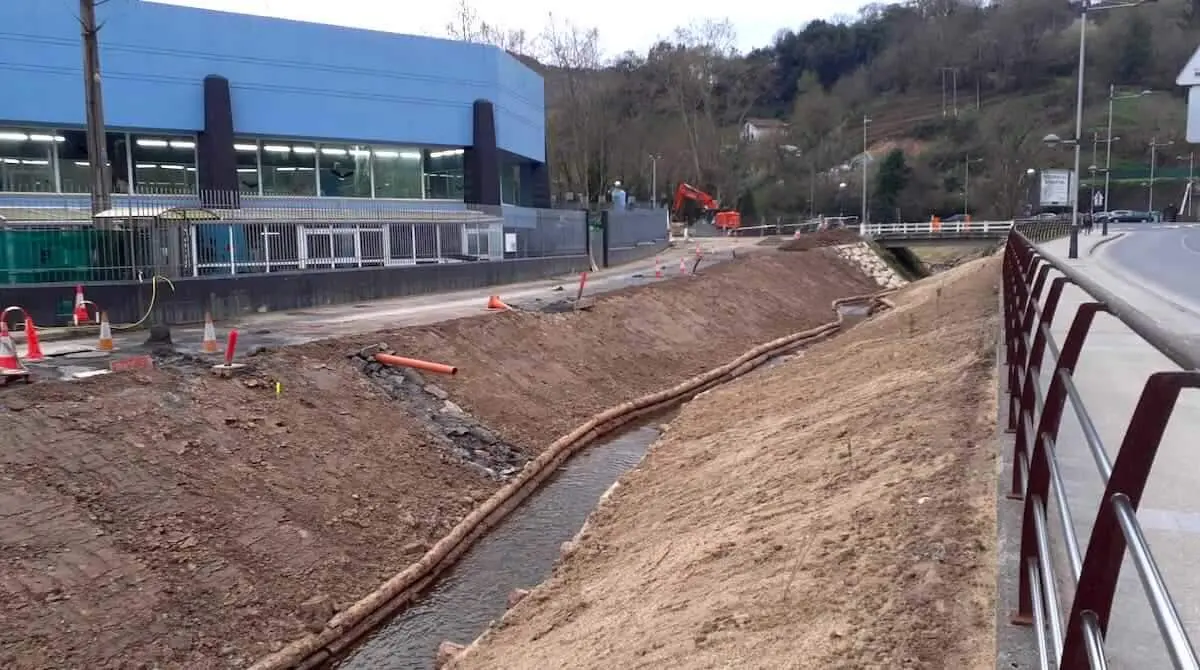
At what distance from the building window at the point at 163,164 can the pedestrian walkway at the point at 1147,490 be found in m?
30.8

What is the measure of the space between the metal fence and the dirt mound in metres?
16.0

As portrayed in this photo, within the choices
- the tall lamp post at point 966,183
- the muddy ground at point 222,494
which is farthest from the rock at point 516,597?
the tall lamp post at point 966,183

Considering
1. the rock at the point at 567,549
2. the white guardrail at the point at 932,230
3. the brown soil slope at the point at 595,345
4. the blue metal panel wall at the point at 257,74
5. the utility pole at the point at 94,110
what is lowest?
the rock at the point at 567,549

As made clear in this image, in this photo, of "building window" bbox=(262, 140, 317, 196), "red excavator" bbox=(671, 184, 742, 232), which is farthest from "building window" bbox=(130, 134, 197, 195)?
"red excavator" bbox=(671, 184, 742, 232)

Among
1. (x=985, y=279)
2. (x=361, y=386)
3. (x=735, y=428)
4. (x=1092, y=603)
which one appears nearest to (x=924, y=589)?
(x=1092, y=603)

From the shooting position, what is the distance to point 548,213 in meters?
34.1

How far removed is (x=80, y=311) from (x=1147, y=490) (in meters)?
18.0

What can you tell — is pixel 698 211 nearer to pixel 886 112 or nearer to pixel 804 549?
pixel 886 112

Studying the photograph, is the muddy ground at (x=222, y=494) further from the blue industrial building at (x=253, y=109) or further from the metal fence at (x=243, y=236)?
the blue industrial building at (x=253, y=109)

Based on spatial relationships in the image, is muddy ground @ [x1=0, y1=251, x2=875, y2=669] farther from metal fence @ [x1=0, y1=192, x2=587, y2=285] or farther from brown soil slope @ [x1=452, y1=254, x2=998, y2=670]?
metal fence @ [x1=0, y1=192, x2=587, y2=285]

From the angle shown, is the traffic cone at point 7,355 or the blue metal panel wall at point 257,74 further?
the blue metal panel wall at point 257,74

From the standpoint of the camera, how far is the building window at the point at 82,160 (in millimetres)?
30297

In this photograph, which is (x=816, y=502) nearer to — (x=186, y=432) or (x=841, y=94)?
(x=186, y=432)

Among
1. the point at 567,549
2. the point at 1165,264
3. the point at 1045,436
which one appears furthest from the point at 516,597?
the point at 1165,264
